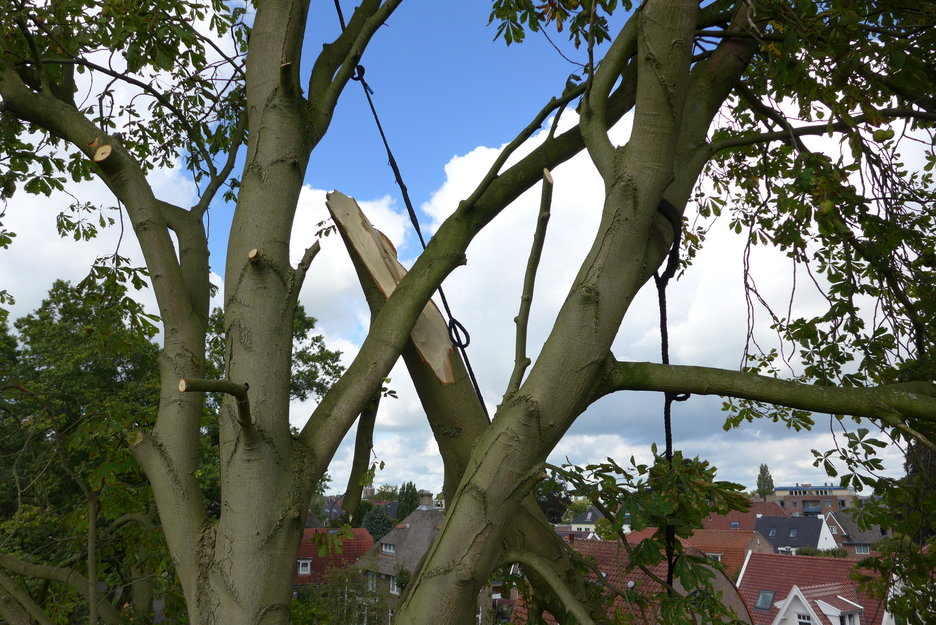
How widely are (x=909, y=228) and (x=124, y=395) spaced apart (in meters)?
13.3

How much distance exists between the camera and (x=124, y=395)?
12.9 metres

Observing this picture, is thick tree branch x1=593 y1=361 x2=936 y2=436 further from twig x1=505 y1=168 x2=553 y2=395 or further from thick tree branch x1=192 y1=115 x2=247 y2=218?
thick tree branch x1=192 y1=115 x2=247 y2=218

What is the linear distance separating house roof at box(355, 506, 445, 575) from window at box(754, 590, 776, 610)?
11.9m

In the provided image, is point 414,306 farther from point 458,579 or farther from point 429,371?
point 458,579

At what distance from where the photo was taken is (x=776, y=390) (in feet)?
6.14

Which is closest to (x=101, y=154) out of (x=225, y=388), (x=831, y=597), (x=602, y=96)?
(x=225, y=388)

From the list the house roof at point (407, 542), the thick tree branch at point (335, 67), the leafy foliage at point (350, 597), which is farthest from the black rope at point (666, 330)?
the house roof at point (407, 542)

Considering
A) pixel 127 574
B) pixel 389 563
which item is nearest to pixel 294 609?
pixel 127 574

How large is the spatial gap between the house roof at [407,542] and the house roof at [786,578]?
11.5 m

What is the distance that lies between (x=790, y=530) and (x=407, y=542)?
3529 centimetres

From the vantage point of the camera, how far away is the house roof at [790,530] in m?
47.8

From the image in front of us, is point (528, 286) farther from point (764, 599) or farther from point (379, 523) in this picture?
point (379, 523)

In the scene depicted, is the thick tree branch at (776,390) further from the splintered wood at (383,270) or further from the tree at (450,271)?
the splintered wood at (383,270)

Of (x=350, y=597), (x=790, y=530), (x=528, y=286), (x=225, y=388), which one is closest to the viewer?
(x=225, y=388)
